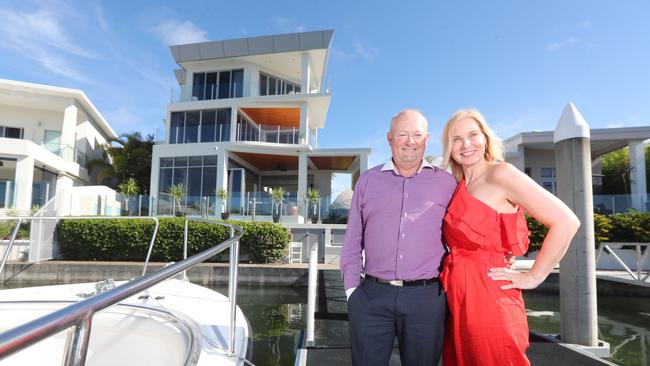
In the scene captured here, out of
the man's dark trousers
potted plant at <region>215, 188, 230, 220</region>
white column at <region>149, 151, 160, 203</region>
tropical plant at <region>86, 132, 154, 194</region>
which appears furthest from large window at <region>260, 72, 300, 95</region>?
the man's dark trousers

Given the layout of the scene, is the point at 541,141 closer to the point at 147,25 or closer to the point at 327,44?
the point at 327,44

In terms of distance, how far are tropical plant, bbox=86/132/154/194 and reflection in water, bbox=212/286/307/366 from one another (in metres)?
15.3

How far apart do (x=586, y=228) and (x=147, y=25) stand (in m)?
13.4

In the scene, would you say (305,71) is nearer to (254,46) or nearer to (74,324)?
(254,46)

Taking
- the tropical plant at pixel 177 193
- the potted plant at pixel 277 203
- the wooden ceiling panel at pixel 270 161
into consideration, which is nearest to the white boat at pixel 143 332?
the potted plant at pixel 277 203

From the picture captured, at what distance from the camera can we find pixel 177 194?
17188mm

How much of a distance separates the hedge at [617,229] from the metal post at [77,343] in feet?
41.3

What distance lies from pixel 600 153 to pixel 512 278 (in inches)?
874

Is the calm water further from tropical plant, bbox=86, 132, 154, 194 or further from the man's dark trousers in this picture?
tropical plant, bbox=86, 132, 154, 194

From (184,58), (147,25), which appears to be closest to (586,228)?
(147,25)

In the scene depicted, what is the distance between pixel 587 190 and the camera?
3729 mm

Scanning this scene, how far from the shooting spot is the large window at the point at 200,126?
61.1 ft

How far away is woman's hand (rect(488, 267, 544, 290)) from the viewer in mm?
1692

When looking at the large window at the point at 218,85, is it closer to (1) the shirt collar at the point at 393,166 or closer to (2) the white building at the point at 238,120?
(2) the white building at the point at 238,120
